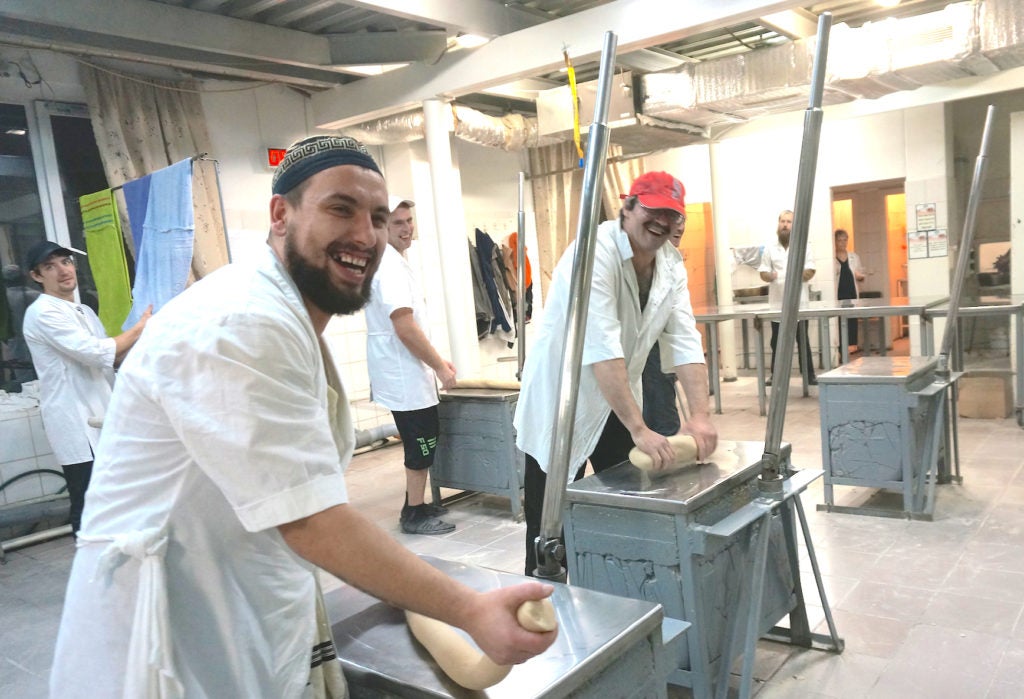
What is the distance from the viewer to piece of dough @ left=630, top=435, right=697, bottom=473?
202 cm

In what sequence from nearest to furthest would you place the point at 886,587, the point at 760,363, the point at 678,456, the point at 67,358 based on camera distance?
the point at 678,456, the point at 886,587, the point at 67,358, the point at 760,363

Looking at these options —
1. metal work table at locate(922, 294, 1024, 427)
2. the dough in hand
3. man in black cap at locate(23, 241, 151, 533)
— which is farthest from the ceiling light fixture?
Answer: the dough in hand

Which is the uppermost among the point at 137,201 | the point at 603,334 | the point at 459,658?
the point at 137,201

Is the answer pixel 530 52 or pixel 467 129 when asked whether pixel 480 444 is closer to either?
pixel 530 52

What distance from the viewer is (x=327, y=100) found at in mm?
5480

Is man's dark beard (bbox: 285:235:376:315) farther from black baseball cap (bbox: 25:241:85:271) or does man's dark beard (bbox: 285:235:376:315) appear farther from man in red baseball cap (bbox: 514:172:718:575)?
black baseball cap (bbox: 25:241:85:271)

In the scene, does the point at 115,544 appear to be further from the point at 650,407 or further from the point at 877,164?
the point at 877,164

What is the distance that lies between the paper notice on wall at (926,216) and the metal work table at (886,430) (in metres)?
3.83

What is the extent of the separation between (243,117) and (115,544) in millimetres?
4919

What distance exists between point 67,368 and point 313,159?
3.24 metres

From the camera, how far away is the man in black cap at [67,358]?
11.4 feet

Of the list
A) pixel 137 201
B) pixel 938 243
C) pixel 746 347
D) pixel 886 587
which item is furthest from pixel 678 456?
pixel 746 347

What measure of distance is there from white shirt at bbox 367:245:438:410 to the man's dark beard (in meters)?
2.54

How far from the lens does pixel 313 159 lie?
0.99 meters
